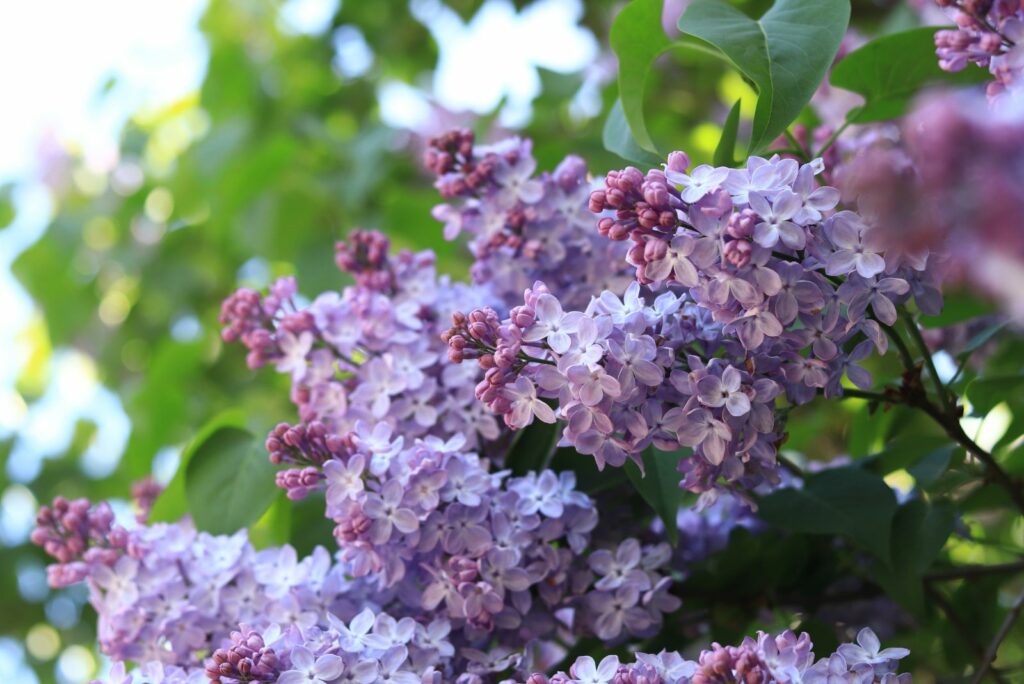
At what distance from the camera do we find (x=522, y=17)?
5.70ft

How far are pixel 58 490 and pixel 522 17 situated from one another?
1298mm

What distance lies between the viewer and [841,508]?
84cm

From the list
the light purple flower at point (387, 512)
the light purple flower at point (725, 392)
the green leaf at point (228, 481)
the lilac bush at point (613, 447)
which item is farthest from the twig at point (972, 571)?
the green leaf at point (228, 481)

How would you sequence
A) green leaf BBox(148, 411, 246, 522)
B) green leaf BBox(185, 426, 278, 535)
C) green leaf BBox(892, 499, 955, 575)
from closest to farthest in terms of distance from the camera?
1. green leaf BBox(892, 499, 955, 575)
2. green leaf BBox(185, 426, 278, 535)
3. green leaf BBox(148, 411, 246, 522)

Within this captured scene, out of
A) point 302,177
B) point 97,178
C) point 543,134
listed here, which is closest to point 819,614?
point 543,134

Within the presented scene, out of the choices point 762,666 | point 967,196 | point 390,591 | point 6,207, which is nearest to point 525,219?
point 390,591

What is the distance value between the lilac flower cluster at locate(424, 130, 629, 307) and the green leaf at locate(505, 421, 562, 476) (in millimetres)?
105

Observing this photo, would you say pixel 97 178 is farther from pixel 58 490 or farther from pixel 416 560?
pixel 416 560

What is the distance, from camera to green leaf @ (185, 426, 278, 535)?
0.95 meters

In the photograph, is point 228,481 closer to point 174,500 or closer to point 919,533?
point 174,500

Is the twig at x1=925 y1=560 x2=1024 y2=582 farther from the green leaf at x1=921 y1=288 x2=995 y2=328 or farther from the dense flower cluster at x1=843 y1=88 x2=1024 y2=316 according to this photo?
the dense flower cluster at x1=843 y1=88 x2=1024 y2=316

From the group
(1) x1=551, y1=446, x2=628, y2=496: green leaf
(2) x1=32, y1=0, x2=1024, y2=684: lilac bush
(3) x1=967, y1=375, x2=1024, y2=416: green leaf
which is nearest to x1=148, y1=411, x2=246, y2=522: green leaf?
(2) x1=32, y1=0, x2=1024, y2=684: lilac bush

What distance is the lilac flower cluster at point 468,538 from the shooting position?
768mm

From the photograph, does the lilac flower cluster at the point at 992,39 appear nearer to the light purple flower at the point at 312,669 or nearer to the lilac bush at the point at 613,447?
the lilac bush at the point at 613,447
